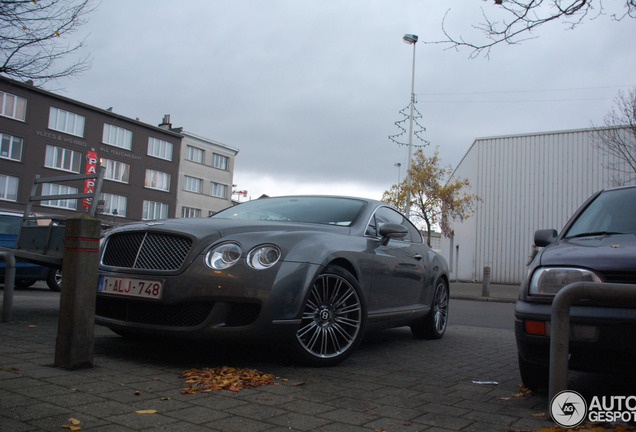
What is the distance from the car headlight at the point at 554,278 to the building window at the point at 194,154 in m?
50.5

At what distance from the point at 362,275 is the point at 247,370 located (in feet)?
4.73

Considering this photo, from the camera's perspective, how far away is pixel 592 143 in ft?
92.9

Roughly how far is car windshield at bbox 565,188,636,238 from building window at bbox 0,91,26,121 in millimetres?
38782

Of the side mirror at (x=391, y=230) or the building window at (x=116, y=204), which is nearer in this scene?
the side mirror at (x=391, y=230)

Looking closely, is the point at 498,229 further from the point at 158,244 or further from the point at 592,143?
the point at 158,244

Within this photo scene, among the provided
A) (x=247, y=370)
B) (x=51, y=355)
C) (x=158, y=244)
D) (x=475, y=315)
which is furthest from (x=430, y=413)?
(x=475, y=315)

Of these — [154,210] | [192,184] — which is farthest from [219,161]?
[154,210]

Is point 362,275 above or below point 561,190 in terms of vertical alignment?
below

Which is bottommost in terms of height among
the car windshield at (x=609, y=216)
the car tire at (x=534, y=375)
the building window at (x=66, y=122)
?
the car tire at (x=534, y=375)

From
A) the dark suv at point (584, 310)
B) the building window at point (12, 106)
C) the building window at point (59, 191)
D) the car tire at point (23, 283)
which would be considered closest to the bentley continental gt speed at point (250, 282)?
the dark suv at point (584, 310)

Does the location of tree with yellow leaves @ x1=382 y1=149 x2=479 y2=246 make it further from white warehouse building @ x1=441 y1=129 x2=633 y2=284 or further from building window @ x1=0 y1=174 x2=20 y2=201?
building window @ x1=0 y1=174 x2=20 y2=201

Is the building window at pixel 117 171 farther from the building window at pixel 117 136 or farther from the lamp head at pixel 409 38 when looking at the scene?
the lamp head at pixel 409 38

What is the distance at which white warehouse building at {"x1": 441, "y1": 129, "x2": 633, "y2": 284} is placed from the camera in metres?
29.3

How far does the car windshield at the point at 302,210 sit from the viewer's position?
5.18 m
